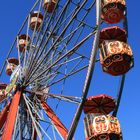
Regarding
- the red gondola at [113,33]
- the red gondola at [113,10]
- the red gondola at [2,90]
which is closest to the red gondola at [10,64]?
the red gondola at [2,90]

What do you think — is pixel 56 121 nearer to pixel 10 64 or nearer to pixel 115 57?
pixel 115 57

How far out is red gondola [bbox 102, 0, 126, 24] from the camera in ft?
57.8

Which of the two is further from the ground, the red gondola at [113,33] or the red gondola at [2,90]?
the red gondola at [113,33]

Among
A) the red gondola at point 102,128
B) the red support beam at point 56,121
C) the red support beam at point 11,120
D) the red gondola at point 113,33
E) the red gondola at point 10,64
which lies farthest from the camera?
the red gondola at point 10,64

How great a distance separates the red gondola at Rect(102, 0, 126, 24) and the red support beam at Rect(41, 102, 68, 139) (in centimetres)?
481

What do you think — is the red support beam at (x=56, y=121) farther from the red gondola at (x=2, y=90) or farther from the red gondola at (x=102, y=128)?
the red gondola at (x=2, y=90)

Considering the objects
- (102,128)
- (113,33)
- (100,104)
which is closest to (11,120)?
(100,104)

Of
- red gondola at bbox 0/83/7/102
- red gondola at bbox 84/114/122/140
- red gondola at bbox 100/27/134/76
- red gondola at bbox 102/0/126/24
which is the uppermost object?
red gondola at bbox 102/0/126/24

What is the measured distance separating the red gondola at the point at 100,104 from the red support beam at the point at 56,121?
171cm

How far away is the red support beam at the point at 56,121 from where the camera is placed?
1709 cm

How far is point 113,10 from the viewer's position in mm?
17750

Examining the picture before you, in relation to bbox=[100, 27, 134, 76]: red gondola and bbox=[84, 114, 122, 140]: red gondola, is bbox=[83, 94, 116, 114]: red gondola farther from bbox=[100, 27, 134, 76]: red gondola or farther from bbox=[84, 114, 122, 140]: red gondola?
bbox=[100, 27, 134, 76]: red gondola

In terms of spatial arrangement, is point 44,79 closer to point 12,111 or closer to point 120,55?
point 12,111

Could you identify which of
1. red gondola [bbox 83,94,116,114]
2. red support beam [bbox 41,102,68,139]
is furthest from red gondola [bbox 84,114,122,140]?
red support beam [bbox 41,102,68,139]
